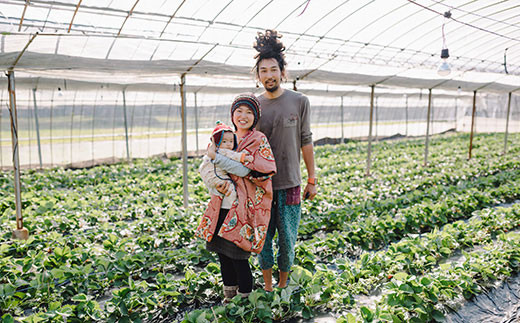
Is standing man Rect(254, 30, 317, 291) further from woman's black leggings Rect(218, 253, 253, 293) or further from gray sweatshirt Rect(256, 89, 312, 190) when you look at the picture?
woman's black leggings Rect(218, 253, 253, 293)

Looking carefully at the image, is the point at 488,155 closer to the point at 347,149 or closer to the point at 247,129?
the point at 347,149

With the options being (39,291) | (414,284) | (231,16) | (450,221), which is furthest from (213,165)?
(231,16)

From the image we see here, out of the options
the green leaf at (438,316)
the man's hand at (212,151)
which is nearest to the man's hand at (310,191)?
the man's hand at (212,151)

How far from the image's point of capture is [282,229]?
116 inches

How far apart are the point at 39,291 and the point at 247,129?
2452 millimetres

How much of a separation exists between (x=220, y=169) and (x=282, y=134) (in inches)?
22.7

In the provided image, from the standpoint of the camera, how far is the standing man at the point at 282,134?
279 cm

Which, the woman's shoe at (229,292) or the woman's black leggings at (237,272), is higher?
the woman's black leggings at (237,272)

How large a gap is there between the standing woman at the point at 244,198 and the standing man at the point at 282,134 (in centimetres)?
22

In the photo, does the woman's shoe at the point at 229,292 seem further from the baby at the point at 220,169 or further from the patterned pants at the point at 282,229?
the baby at the point at 220,169

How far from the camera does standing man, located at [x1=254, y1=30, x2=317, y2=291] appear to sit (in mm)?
2789

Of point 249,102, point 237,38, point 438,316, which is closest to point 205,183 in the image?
point 249,102

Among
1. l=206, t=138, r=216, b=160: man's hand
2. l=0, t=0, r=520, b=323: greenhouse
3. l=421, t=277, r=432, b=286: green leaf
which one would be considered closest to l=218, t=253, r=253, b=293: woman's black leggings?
l=0, t=0, r=520, b=323: greenhouse

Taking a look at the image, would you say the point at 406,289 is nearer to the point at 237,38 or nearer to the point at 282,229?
the point at 282,229
